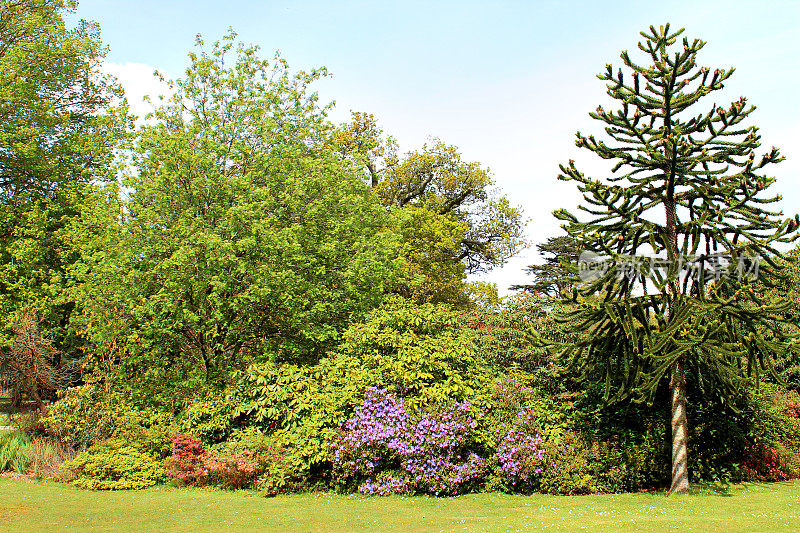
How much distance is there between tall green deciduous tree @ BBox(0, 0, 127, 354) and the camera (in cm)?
Result: 2217

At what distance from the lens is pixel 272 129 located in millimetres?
18094

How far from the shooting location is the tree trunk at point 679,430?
11.5 metres

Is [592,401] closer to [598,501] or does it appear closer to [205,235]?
[598,501]

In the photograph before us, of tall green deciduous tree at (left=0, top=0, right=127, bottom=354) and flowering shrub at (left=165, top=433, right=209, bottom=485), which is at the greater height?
tall green deciduous tree at (left=0, top=0, right=127, bottom=354)

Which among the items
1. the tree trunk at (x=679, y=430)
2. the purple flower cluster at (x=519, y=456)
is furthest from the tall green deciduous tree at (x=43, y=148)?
the tree trunk at (x=679, y=430)

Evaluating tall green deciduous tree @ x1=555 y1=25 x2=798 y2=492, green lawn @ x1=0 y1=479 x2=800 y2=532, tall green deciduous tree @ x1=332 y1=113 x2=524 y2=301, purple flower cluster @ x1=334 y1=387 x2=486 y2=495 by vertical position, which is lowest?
green lawn @ x1=0 y1=479 x2=800 y2=532

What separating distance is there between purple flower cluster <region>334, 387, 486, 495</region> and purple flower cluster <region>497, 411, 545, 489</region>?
0.47 meters

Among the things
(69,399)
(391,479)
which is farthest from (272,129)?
(391,479)

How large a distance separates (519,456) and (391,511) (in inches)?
118

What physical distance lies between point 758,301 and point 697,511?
450cm

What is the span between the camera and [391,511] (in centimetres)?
1023

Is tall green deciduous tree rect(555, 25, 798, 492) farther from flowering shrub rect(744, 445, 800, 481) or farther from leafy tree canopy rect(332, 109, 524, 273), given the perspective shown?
leafy tree canopy rect(332, 109, 524, 273)

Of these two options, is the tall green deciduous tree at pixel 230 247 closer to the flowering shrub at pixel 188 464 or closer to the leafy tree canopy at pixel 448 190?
the flowering shrub at pixel 188 464

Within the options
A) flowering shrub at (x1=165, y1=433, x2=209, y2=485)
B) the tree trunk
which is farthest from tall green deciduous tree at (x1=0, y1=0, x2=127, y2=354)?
the tree trunk
